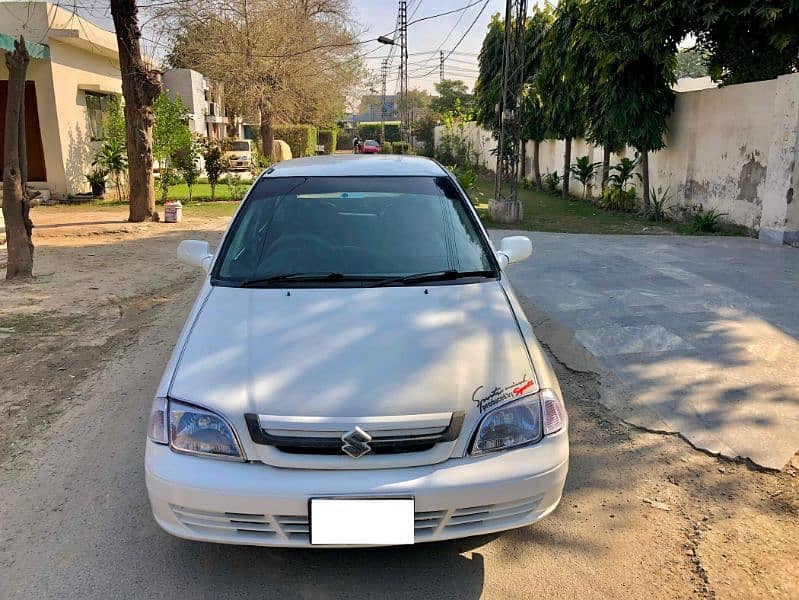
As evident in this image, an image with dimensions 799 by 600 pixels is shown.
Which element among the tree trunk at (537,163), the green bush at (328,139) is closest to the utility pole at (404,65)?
the green bush at (328,139)

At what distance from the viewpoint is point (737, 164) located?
10.7 metres

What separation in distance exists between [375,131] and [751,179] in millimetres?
60120

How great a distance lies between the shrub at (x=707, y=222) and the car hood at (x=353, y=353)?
30.7 feet

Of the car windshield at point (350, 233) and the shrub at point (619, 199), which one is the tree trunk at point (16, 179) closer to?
the car windshield at point (350, 233)

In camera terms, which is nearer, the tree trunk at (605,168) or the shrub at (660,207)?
the shrub at (660,207)

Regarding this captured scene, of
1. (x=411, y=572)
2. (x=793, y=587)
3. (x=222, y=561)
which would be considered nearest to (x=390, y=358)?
(x=411, y=572)

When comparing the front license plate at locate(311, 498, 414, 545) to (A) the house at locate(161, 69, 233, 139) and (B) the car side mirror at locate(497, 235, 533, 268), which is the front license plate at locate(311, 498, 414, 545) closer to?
(B) the car side mirror at locate(497, 235, 533, 268)

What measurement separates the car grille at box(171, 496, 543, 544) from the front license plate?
0.16ft

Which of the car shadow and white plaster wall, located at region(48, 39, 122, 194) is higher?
white plaster wall, located at region(48, 39, 122, 194)

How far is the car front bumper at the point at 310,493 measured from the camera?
7.41 feet

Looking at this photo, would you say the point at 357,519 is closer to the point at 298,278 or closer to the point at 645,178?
the point at 298,278

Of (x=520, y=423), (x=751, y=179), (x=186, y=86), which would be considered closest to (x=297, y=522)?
(x=520, y=423)

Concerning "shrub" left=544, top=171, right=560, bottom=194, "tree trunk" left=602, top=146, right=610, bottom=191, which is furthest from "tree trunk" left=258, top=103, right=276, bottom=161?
"tree trunk" left=602, top=146, right=610, bottom=191

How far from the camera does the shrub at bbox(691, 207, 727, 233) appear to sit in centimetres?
1107
